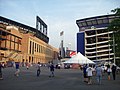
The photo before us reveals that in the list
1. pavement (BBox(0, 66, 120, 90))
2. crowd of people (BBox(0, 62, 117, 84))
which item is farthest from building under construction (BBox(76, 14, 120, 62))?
pavement (BBox(0, 66, 120, 90))

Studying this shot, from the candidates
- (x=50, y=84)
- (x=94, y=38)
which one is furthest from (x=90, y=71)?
(x=94, y=38)

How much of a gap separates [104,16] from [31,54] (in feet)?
130

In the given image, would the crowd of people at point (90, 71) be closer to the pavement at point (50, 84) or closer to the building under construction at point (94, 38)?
the pavement at point (50, 84)

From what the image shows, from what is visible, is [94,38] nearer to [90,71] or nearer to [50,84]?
[90,71]

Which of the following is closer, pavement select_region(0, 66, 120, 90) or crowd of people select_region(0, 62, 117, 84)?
pavement select_region(0, 66, 120, 90)

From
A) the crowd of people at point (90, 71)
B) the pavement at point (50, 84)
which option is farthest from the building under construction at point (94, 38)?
the pavement at point (50, 84)

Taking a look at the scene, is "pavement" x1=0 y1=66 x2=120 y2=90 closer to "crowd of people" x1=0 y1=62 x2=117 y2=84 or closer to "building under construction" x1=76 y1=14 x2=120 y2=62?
"crowd of people" x1=0 y1=62 x2=117 y2=84

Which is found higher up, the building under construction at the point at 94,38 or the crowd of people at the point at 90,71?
the building under construction at the point at 94,38

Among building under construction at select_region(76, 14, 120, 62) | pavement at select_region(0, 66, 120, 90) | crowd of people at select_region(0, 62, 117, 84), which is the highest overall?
building under construction at select_region(76, 14, 120, 62)

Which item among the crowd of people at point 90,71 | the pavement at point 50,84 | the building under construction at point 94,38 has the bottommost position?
the pavement at point 50,84

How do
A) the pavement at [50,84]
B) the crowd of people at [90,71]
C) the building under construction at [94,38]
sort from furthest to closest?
1. the building under construction at [94,38]
2. the crowd of people at [90,71]
3. the pavement at [50,84]

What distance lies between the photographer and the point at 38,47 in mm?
131750

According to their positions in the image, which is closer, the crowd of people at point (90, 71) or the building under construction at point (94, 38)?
the crowd of people at point (90, 71)

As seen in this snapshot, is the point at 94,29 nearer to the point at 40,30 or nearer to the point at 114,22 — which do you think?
the point at 40,30
